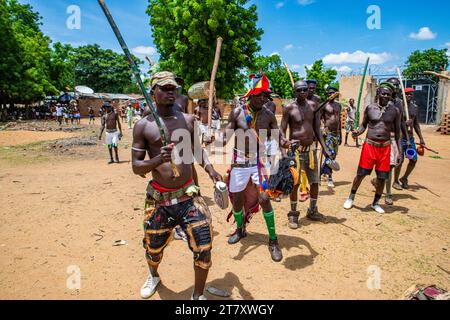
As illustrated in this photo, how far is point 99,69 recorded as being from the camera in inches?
2127

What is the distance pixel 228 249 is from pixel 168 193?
172cm

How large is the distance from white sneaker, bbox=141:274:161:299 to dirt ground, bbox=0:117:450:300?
8cm

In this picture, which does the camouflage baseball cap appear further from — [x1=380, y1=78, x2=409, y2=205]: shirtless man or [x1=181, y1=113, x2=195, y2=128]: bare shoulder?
[x1=380, y1=78, x2=409, y2=205]: shirtless man

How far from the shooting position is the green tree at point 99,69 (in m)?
53.7

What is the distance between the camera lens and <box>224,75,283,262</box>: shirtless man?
392cm

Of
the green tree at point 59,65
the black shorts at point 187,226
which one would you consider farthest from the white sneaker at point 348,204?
the green tree at point 59,65

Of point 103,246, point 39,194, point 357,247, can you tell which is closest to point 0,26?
point 39,194

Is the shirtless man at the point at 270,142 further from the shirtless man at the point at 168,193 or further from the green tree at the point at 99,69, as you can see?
the green tree at the point at 99,69

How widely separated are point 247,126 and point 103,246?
252 cm

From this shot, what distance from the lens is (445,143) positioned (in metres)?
14.6

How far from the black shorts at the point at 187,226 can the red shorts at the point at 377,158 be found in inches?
147

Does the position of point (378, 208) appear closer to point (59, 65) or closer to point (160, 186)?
point (160, 186)

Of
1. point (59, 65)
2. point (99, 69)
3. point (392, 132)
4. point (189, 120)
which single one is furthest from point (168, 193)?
point (99, 69)
